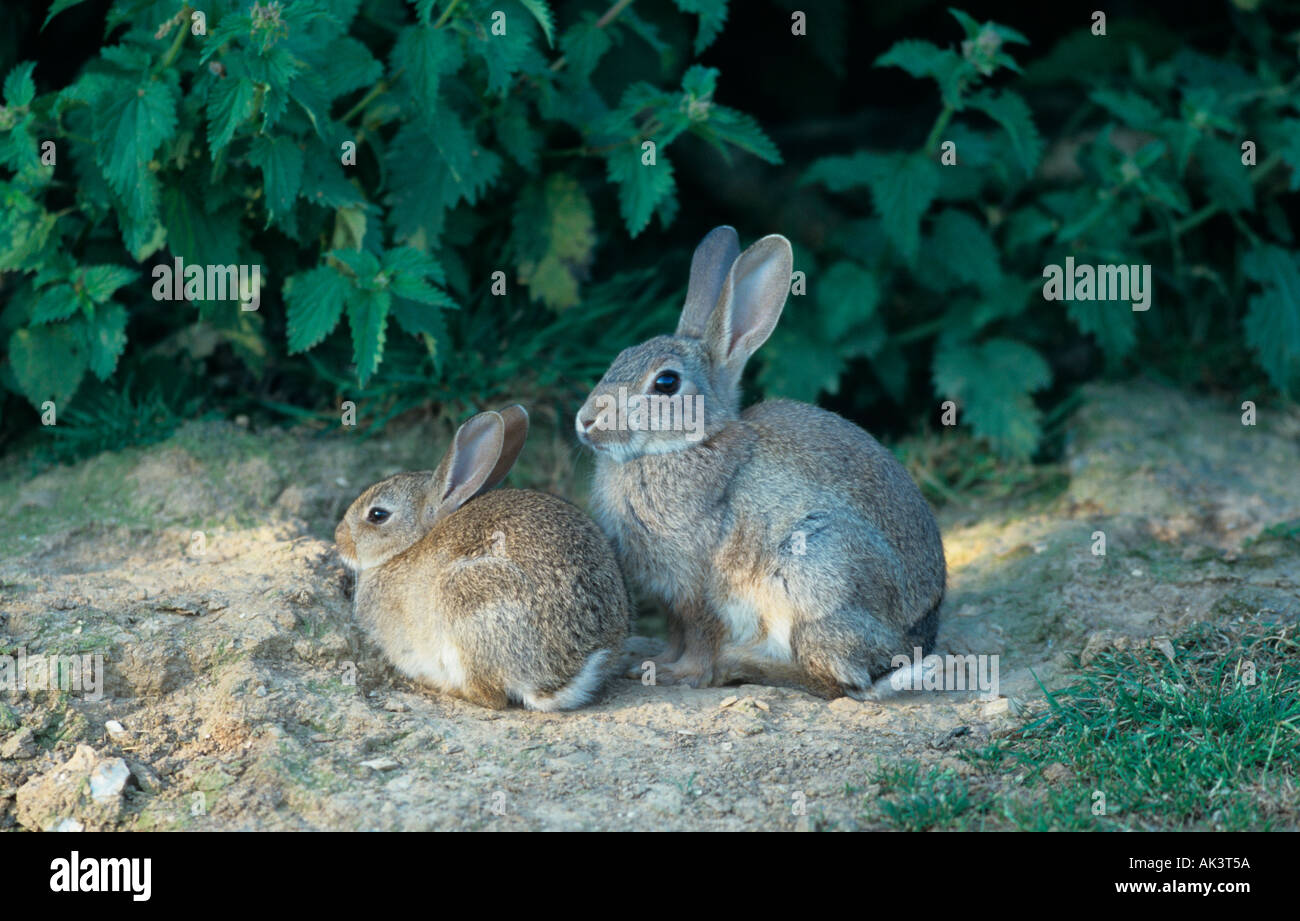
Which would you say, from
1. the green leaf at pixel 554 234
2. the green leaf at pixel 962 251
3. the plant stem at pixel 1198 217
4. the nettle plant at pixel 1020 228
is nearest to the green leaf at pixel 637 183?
the green leaf at pixel 554 234

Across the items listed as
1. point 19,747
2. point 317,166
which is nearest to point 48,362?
point 317,166

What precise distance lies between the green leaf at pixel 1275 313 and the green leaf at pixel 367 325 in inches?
200

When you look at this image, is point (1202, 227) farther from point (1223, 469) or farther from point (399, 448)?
point (399, 448)

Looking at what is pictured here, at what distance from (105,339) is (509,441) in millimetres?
2031

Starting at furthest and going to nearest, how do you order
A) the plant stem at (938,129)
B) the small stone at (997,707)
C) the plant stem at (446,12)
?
the plant stem at (938,129) → the plant stem at (446,12) → the small stone at (997,707)

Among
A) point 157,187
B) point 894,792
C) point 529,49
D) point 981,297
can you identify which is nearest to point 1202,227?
point 981,297

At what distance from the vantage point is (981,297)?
8172mm

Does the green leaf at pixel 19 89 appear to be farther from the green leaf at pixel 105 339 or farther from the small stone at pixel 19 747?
the small stone at pixel 19 747

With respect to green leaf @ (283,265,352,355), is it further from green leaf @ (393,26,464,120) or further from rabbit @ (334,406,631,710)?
green leaf @ (393,26,464,120)

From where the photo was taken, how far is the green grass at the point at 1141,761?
445 cm

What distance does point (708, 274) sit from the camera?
644cm

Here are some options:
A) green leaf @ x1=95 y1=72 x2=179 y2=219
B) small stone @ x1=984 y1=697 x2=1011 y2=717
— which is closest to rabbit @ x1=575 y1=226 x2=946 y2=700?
small stone @ x1=984 y1=697 x2=1011 y2=717

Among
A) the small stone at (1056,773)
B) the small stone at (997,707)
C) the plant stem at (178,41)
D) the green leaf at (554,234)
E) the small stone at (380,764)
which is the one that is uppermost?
the plant stem at (178,41)

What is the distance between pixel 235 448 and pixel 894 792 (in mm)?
3873
